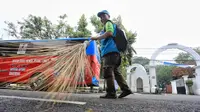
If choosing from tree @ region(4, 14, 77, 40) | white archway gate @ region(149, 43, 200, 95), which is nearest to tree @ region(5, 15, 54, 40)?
tree @ region(4, 14, 77, 40)

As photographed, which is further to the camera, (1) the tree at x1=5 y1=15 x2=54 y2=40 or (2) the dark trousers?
(1) the tree at x1=5 y1=15 x2=54 y2=40

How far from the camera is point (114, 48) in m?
2.86

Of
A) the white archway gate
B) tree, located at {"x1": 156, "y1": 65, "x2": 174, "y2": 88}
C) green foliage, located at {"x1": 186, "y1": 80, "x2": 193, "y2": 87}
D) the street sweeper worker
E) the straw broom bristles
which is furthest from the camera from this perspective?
tree, located at {"x1": 156, "y1": 65, "x2": 174, "y2": 88}

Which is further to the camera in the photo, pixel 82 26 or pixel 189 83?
pixel 82 26

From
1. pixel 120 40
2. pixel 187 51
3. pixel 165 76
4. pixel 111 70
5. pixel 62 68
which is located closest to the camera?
pixel 62 68

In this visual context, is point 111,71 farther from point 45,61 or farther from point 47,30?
point 47,30

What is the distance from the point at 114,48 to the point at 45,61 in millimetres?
1250

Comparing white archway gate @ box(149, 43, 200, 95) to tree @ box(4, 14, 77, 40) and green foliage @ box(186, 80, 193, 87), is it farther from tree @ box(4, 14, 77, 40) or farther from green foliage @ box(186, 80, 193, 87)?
tree @ box(4, 14, 77, 40)

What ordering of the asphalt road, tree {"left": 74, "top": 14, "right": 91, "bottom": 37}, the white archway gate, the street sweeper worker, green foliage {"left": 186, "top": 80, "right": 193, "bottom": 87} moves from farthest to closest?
1. tree {"left": 74, "top": 14, "right": 91, "bottom": 37}
2. green foliage {"left": 186, "top": 80, "right": 193, "bottom": 87}
3. the white archway gate
4. the street sweeper worker
5. the asphalt road

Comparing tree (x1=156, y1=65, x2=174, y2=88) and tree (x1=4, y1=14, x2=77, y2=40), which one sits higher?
tree (x1=4, y1=14, x2=77, y2=40)

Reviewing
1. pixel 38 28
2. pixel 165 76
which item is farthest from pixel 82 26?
pixel 165 76

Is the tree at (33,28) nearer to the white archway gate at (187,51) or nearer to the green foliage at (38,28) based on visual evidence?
the green foliage at (38,28)

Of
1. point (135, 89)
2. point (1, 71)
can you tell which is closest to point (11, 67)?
point (1, 71)

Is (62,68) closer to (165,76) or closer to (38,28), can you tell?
(38,28)
